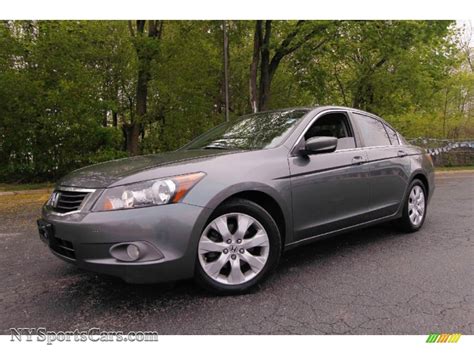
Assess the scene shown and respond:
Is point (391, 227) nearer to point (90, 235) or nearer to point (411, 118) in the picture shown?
point (90, 235)

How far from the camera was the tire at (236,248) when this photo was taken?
8.78 feet

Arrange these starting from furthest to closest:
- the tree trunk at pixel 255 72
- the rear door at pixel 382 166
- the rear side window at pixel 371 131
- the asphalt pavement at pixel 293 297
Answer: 1. the tree trunk at pixel 255 72
2. the rear side window at pixel 371 131
3. the rear door at pixel 382 166
4. the asphalt pavement at pixel 293 297

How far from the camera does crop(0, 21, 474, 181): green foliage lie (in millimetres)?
A: 10180

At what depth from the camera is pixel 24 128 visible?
10086 mm

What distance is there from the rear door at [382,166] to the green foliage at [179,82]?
332 inches

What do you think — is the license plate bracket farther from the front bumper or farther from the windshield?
the windshield

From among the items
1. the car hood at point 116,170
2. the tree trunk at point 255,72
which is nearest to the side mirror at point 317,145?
the car hood at point 116,170

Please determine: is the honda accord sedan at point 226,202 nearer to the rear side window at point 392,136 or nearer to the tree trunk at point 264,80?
the rear side window at point 392,136

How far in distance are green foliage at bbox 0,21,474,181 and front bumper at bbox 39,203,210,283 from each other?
8699 mm

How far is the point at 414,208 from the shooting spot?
4504 mm

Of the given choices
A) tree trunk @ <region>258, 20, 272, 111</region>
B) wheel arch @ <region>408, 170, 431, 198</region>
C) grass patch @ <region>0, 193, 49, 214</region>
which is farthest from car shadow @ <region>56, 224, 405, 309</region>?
tree trunk @ <region>258, 20, 272, 111</region>

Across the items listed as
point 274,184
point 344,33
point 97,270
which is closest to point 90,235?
point 97,270

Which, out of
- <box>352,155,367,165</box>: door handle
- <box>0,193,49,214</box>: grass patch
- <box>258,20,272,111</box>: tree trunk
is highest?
<box>258,20,272,111</box>: tree trunk

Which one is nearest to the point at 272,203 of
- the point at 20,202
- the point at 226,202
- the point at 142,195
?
the point at 226,202
